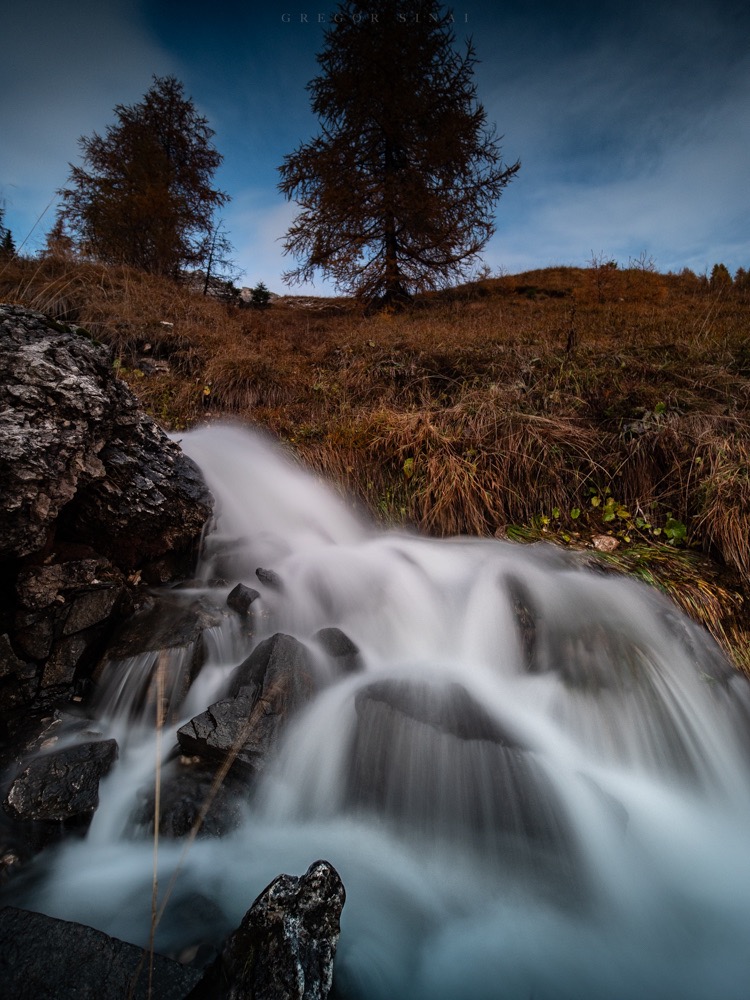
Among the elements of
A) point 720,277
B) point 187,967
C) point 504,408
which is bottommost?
point 187,967

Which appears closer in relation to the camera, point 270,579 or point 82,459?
point 82,459

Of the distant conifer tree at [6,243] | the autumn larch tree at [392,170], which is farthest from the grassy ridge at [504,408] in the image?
the autumn larch tree at [392,170]

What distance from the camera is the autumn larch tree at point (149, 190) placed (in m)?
10.4

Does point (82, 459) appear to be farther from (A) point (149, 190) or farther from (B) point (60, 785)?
(A) point (149, 190)

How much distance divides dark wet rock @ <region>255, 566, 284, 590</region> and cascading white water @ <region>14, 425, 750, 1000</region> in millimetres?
56

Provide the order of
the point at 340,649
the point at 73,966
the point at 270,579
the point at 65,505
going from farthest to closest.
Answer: the point at 270,579
the point at 340,649
the point at 65,505
the point at 73,966

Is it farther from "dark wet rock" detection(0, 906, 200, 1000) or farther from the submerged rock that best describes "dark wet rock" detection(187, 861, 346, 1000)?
the submerged rock

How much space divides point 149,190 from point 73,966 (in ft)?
47.3

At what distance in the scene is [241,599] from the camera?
2.89 metres

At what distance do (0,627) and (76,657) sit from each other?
0.40 meters

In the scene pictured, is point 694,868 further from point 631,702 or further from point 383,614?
point 383,614

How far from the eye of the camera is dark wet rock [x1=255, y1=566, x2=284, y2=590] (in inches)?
124

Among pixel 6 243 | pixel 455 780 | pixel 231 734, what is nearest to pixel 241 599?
pixel 231 734

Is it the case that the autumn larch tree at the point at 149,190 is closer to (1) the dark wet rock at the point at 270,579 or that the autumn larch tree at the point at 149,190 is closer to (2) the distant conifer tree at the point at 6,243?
(2) the distant conifer tree at the point at 6,243
